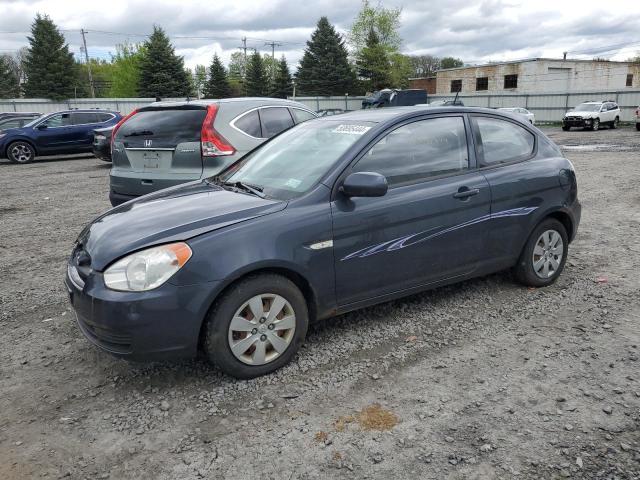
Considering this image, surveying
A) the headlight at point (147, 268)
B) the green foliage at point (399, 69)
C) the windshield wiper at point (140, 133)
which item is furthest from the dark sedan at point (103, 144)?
the green foliage at point (399, 69)

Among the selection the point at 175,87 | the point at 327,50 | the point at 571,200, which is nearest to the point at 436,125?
the point at 571,200

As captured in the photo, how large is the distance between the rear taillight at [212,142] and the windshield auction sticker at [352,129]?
2.21m

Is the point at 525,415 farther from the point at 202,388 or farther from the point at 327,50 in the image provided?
the point at 327,50

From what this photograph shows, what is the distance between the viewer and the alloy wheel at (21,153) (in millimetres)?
16312

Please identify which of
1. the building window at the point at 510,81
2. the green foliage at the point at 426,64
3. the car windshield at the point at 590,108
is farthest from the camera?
the green foliage at the point at 426,64

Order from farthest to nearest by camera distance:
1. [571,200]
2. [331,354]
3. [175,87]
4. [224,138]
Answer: [175,87] → [224,138] → [571,200] → [331,354]

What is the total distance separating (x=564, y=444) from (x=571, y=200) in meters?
2.69

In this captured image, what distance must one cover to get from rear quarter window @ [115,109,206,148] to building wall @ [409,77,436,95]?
56.7m

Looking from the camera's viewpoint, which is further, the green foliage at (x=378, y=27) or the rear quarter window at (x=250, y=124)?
the green foliage at (x=378, y=27)

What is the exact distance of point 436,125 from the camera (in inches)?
160

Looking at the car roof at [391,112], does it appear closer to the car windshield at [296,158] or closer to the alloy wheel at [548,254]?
the car windshield at [296,158]

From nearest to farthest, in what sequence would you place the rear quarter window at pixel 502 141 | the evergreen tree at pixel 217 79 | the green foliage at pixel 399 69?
the rear quarter window at pixel 502 141 < the green foliage at pixel 399 69 < the evergreen tree at pixel 217 79

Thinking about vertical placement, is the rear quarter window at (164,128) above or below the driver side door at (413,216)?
above

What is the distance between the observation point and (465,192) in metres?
3.97
